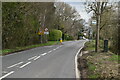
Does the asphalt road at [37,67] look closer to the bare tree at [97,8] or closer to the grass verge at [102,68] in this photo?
the grass verge at [102,68]

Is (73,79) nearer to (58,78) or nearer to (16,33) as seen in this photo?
(58,78)

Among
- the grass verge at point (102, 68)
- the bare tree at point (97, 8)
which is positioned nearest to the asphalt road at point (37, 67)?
the grass verge at point (102, 68)

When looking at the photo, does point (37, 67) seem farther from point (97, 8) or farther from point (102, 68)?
Answer: point (97, 8)

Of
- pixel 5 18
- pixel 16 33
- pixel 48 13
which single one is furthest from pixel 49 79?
pixel 48 13

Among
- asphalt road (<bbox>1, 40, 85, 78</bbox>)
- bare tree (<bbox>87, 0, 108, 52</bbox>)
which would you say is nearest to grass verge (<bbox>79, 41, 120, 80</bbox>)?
asphalt road (<bbox>1, 40, 85, 78</bbox>)

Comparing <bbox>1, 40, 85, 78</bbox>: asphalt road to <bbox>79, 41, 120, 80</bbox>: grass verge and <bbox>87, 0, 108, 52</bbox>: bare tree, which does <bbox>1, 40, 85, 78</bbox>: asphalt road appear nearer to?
<bbox>79, 41, 120, 80</bbox>: grass verge

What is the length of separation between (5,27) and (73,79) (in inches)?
658

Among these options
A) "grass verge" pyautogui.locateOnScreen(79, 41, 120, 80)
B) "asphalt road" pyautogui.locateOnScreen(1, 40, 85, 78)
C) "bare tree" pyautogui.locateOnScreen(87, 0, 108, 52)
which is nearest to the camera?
"grass verge" pyautogui.locateOnScreen(79, 41, 120, 80)

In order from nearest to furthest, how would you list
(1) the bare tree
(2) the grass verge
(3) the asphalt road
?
(2) the grass verge < (3) the asphalt road < (1) the bare tree

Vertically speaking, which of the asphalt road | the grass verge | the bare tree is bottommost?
the asphalt road

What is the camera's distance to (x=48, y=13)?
4419 centimetres

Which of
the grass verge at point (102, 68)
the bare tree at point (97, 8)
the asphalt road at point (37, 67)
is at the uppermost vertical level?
the bare tree at point (97, 8)

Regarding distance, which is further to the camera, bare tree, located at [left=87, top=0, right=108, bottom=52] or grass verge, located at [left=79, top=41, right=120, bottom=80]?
bare tree, located at [left=87, top=0, right=108, bottom=52]

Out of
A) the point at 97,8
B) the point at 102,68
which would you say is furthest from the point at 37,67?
the point at 97,8
